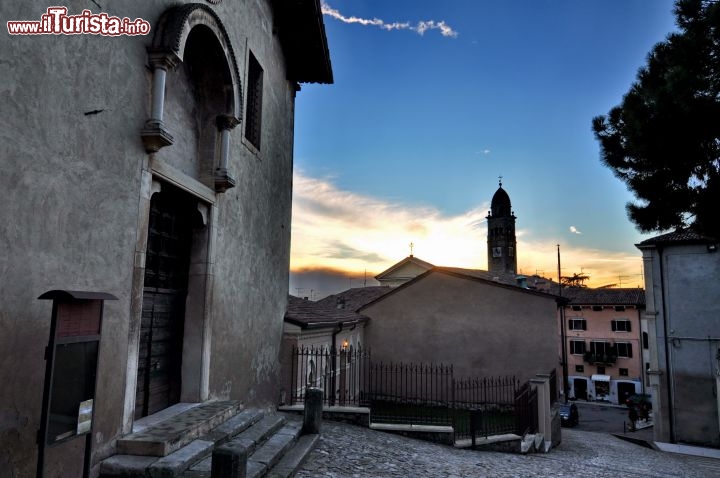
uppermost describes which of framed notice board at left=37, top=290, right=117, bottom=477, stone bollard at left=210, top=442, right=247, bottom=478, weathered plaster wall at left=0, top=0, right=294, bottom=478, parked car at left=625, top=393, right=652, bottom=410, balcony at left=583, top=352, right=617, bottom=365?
weathered plaster wall at left=0, top=0, right=294, bottom=478

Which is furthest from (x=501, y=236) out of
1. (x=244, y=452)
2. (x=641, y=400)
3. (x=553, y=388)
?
(x=244, y=452)

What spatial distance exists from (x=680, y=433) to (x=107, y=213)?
19.5m

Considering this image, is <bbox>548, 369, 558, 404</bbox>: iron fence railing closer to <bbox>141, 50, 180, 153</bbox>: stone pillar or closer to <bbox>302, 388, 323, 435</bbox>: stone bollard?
<bbox>302, 388, 323, 435</bbox>: stone bollard

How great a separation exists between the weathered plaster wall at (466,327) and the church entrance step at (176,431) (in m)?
14.7

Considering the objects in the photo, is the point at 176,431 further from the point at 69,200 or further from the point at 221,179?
the point at 221,179

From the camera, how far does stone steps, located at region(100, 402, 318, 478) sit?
4.44 meters

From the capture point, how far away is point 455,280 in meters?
20.4

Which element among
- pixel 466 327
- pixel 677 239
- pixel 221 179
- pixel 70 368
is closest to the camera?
pixel 70 368

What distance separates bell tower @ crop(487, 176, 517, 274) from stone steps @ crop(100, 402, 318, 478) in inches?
2447

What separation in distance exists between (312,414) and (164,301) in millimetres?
3138

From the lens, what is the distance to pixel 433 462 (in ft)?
25.8

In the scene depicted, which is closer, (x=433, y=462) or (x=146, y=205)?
(x=146, y=205)

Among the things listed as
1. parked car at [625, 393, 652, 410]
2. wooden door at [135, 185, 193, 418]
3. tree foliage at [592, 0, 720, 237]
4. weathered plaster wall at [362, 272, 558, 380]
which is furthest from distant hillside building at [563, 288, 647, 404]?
wooden door at [135, 185, 193, 418]

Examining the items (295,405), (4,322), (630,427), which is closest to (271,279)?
(295,405)
